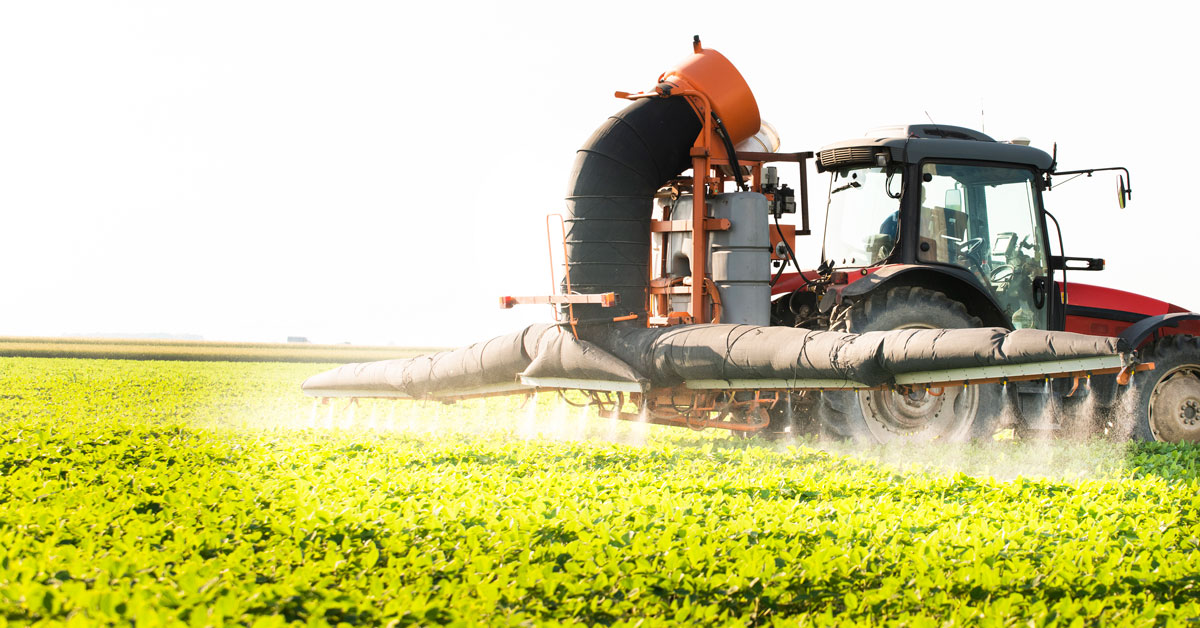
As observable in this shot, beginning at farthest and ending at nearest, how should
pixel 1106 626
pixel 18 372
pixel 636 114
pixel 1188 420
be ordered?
pixel 18 372
pixel 1188 420
pixel 636 114
pixel 1106 626

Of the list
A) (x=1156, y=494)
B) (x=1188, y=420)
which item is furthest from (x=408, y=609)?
(x=1188, y=420)

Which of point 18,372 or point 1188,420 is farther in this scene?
point 18,372

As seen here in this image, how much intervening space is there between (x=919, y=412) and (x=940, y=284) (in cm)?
114

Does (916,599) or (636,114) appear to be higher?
(636,114)

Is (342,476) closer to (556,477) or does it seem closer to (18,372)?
(556,477)

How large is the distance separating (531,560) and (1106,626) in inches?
97.5

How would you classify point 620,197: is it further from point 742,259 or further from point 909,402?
point 909,402

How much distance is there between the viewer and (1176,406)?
995 cm

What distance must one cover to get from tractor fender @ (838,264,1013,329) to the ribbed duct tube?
1805 mm

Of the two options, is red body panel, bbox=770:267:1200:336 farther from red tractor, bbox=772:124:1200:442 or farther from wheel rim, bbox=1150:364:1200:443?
wheel rim, bbox=1150:364:1200:443

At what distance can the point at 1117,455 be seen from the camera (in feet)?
29.4

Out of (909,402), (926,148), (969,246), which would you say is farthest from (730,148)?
(909,402)

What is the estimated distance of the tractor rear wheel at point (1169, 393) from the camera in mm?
9703

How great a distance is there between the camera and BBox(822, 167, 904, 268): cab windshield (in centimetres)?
930
